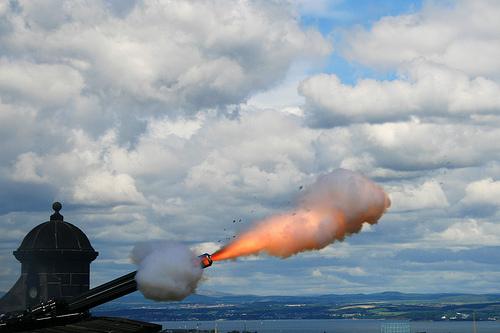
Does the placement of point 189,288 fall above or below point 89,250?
below

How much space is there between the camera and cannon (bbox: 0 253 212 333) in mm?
33000

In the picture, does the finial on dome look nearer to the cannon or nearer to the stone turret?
the stone turret

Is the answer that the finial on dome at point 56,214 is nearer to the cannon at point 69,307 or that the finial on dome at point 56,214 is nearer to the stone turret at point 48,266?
the stone turret at point 48,266

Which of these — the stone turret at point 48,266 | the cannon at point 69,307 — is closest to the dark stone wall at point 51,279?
the stone turret at point 48,266

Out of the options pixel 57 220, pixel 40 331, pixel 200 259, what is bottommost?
pixel 40 331

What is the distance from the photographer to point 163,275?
33.2 meters

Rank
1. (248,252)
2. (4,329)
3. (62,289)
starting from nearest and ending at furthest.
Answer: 1. (4,329)
2. (248,252)
3. (62,289)

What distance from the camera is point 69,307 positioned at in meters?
34.9

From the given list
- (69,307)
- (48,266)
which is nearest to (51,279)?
(48,266)

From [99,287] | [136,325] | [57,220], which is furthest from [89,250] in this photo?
[99,287]

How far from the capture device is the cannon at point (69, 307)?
33000mm

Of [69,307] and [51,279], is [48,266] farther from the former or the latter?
[69,307]

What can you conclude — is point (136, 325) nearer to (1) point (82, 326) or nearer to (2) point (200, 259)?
(1) point (82, 326)

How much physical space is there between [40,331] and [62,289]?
10466mm
